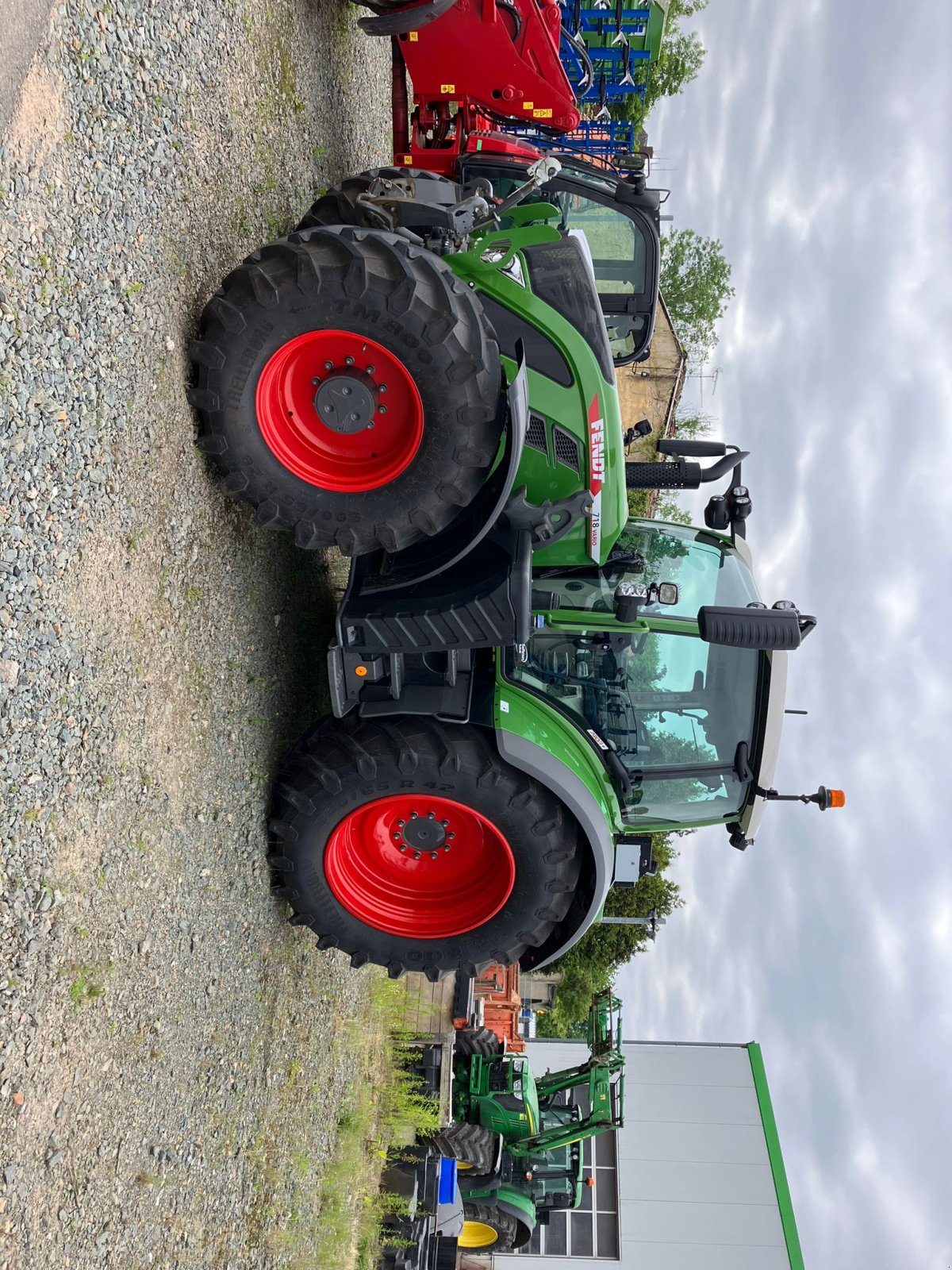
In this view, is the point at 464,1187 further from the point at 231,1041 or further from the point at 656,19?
the point at 656,19

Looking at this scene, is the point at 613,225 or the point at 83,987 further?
the point at 613,225

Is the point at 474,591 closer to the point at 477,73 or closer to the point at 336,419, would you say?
the point at 336,419

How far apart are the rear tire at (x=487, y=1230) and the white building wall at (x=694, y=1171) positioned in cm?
295

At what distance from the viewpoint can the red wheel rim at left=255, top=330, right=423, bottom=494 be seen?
3.32m

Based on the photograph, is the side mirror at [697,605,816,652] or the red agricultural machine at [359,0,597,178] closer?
the side mirror at [697,605,816,652]

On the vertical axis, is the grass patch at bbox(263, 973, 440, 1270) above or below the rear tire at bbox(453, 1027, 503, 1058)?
below

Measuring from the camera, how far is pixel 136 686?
9.80 feet

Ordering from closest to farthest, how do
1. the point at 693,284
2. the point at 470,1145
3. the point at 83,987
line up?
the point at 83,987
the point at 470,1145
the point at 693,284

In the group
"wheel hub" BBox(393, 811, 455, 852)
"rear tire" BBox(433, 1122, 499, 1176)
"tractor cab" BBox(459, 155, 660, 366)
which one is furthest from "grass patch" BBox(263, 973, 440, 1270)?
"tractor cab" BBox(459, 155, 660, 366)

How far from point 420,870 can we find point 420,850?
198mm

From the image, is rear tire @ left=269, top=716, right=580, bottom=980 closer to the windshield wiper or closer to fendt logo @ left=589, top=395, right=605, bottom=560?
the windshield wiper

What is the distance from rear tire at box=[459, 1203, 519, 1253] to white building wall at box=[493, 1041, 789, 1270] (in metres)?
2.95

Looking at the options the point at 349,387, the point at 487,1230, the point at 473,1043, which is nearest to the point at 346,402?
the point at 349,387

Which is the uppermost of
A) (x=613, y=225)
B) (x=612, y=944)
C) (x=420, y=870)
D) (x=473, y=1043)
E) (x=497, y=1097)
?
(x=612, y=944)
